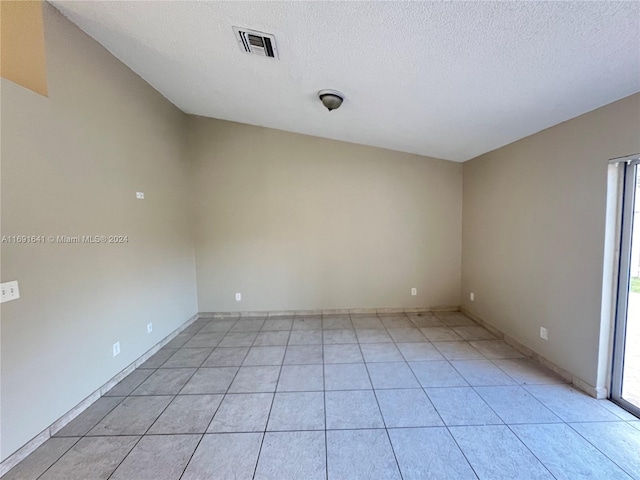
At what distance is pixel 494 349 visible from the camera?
2908 mm

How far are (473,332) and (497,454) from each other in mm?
1996

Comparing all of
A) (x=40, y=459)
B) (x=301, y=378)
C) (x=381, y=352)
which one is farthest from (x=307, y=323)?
(x=40, y=459)

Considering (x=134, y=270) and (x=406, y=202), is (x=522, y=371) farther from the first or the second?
(x=134, y=270)

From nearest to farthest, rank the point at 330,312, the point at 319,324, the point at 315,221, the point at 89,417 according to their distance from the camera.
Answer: the point at 89,417, the point at 319,324, the point at 315,221, the point at 330,312

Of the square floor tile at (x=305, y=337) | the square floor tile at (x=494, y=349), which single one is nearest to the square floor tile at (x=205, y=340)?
the square floor tile at (x=305, y=337)

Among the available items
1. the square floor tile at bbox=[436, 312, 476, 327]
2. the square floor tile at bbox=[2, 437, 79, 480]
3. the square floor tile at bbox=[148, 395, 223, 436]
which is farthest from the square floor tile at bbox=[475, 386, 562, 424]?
the square floor tile at bbox=[2, 437, 79, 480]

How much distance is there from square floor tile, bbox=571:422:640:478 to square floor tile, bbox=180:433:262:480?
2.15 meters

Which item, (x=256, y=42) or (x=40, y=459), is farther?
(x=256, y=42)

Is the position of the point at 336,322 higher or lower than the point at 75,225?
lower

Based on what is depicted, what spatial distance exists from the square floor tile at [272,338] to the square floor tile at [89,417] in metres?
1.37

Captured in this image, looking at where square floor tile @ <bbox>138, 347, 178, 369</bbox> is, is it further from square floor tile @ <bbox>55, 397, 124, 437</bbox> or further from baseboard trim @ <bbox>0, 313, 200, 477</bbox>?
square floor tile @ <bbox>55, 397, 124, 437</bbox>

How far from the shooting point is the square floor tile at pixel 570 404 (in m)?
1.87

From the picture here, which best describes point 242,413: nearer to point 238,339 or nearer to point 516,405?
point 238,339

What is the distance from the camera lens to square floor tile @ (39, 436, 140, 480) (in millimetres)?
1502
